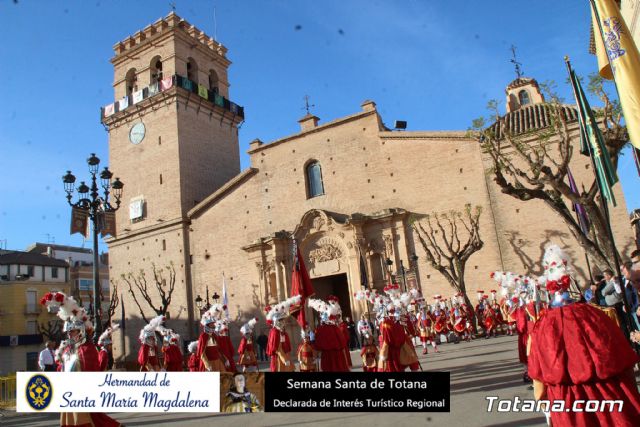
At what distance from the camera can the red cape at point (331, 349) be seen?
10.3 meters

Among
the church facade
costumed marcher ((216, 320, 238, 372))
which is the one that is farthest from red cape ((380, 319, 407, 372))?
the church facade

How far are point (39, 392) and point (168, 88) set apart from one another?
99.1 feet

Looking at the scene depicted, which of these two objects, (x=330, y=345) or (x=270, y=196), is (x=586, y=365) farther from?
(x=270, y=196)

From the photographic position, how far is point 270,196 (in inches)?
1207

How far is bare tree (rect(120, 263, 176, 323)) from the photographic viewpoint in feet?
103

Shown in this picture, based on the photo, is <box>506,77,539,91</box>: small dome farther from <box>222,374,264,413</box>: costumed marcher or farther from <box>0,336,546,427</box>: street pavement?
<box>222,374,264,413</box>: costumed marcher

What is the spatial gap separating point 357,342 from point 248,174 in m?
13.0

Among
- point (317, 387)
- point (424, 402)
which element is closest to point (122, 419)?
point (317, 387)

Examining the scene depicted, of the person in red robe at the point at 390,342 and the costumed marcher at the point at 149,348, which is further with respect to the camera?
the costumed marcher at the point at 149,348

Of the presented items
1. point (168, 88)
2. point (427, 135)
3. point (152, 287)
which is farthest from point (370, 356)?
Answer: point (168, 88)
